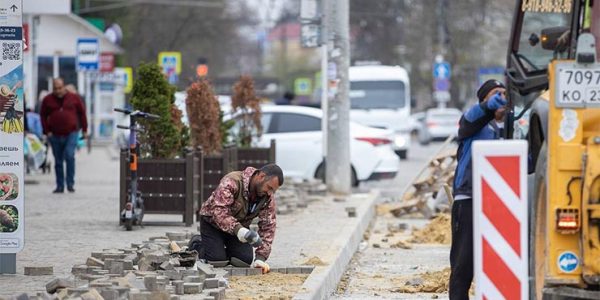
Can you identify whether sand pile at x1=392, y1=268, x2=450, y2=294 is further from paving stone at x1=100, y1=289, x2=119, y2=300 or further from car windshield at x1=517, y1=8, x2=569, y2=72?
paving stone at x1=100, y1=289, x2=119, y2=300

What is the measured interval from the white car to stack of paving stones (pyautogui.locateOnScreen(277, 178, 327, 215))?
64.0 inches

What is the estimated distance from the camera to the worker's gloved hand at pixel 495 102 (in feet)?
30.5

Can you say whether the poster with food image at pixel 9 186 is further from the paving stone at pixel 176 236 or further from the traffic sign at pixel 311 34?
the traffic sign at pixel 311 34

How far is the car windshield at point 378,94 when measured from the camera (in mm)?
38562

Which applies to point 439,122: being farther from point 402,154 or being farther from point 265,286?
point 265,286

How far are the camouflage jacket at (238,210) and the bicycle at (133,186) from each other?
3858 millimetres

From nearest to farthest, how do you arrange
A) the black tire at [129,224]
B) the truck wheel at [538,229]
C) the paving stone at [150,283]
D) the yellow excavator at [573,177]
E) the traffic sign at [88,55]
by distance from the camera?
the yellow excavator at [573,177] → the truck wheel at [538,229] → the paving stone at [150,283] → the black tire at [129,224] → the traffic sign at [88,55]

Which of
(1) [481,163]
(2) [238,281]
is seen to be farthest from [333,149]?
(1) [481,163]

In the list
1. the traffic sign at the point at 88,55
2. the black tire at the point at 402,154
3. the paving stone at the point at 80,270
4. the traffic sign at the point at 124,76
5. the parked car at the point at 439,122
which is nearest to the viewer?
the paving stone at the point at 80,270

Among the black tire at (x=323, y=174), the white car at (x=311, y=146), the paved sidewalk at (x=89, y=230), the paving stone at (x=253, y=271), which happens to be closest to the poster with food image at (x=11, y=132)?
the paved sidewalk at (x=89, y=230)

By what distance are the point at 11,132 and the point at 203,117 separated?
6781 mm

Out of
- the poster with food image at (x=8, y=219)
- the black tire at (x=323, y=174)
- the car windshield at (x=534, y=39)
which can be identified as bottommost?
the black tire at (x=323, y=174)

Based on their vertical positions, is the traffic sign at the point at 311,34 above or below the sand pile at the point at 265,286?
above

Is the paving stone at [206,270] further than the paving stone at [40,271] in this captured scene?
No
